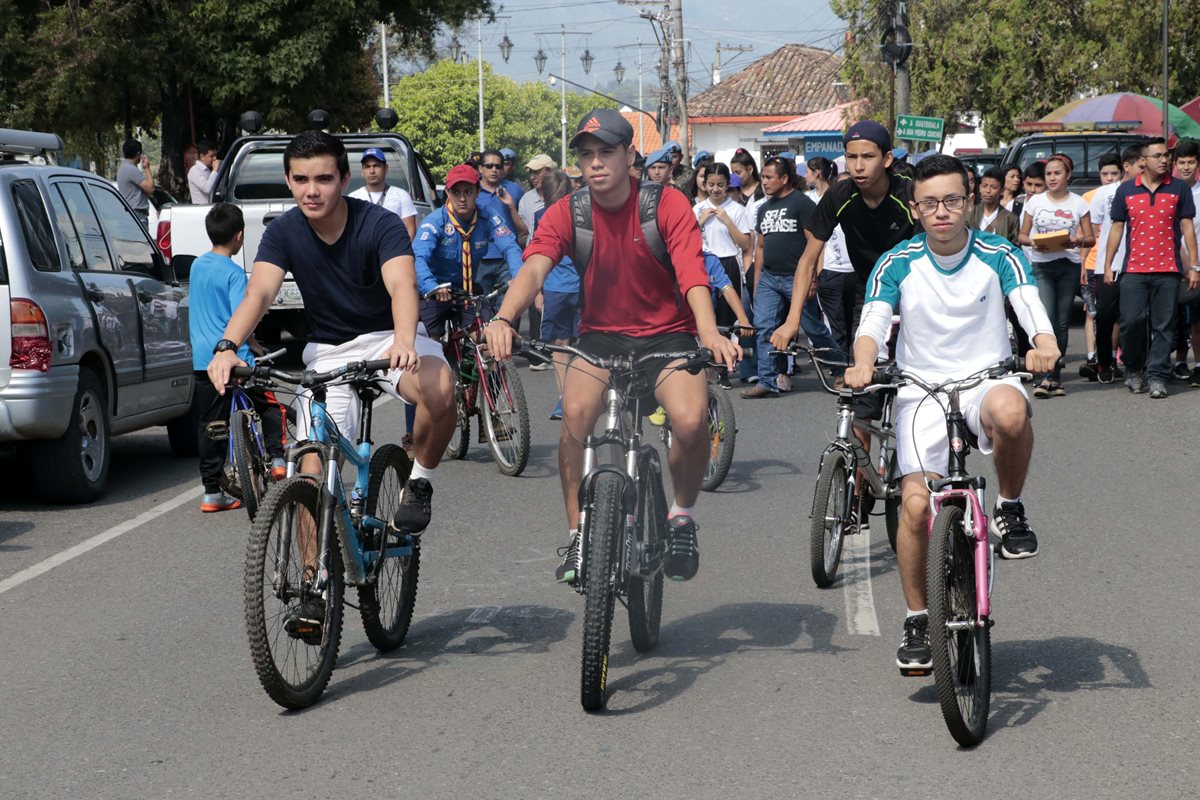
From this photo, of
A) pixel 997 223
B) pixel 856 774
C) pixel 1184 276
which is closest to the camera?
pixel 856 774

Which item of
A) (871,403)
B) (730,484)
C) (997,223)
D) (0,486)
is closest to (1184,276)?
(997,223)

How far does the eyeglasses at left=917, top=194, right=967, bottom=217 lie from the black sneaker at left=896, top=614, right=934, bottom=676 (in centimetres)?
135

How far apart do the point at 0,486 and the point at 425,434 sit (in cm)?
542

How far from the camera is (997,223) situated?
15.7 m

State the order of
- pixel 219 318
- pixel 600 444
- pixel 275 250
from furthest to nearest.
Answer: pixel 219 318, pixel 275 250, pixel 600 444

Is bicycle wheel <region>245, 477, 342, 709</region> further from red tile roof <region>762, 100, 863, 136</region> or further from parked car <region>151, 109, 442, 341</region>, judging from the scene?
red tile roof <region>762, 100, 863, 136</region>

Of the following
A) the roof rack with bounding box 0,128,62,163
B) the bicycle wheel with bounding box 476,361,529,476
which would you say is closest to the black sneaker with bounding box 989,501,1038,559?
the bicycle wheel with bounding box 476,361,529,476

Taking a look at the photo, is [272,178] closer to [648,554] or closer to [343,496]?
[343,496]

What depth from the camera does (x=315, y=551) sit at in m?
5.64

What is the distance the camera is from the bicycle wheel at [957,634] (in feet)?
16.3

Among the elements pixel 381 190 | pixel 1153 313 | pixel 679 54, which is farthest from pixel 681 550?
pixel 679 54

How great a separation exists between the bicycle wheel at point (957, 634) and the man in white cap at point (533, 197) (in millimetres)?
12431

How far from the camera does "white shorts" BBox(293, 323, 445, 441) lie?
6.11 m

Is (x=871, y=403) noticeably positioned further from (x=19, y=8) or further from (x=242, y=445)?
(x=19, y=8)
